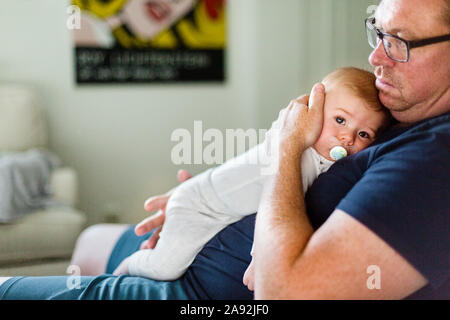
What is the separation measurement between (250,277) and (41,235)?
1585mm

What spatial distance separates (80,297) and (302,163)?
53 centimetres

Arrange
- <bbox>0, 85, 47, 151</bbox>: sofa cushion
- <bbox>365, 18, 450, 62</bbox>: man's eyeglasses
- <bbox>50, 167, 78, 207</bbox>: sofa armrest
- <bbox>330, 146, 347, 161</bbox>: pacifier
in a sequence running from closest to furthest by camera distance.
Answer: <bbox>365, 18, 450, 62</bbox>: man's eyeglasses < <bbox>330, 146, 347, 161</bbox>: pacifier < <bbox>50, 167, 78, 207</bbox>: sofa armrest < <bbox>0, 85, 47, 151</bbox>: sofa cushion

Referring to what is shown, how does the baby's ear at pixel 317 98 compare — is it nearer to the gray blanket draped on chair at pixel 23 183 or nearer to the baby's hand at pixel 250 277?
the baby's hand at pixel 250 277

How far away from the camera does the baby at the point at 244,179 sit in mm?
1019

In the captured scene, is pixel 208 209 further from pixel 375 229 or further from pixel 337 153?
pixel 375 229

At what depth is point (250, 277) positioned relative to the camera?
904mm

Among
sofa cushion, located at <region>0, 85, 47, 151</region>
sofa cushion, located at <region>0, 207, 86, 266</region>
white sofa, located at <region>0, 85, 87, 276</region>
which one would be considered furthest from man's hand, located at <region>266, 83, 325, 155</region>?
sofa cushion, located at <region>0, 85, 47, 151</region>

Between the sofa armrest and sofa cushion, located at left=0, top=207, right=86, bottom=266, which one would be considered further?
the sofa armrest

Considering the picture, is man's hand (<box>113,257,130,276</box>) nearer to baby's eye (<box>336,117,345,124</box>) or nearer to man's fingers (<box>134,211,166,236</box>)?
man's fingers (<box>134,211,166,236</box>)

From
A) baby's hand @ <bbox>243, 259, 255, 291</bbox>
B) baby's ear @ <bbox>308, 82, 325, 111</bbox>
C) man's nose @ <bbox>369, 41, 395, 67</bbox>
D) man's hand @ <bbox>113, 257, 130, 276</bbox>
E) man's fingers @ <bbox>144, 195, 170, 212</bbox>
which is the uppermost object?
man's nose @ <bbox>369, 41, 395, 67</bbox>

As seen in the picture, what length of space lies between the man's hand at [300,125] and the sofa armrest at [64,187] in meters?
1.69

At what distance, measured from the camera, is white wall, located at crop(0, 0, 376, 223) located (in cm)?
295

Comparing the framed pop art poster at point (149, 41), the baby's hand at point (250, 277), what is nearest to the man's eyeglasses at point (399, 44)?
the baby's hand at point (250, 277)

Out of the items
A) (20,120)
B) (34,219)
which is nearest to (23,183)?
(34,219)
